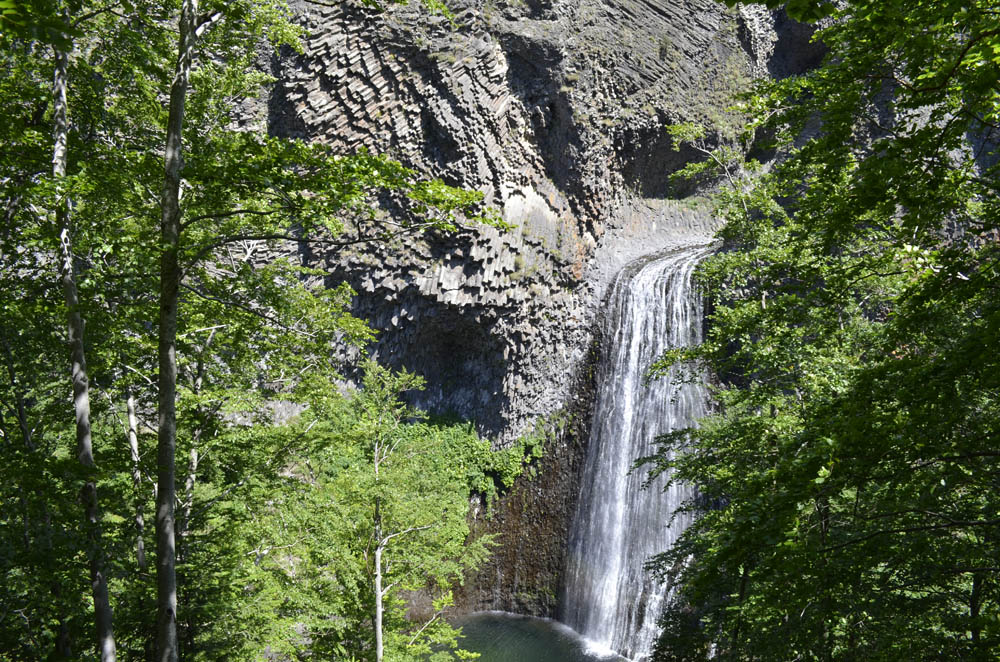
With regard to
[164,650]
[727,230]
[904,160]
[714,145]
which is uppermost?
[714,145]

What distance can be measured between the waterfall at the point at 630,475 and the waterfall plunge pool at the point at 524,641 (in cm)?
52

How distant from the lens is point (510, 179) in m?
22.9

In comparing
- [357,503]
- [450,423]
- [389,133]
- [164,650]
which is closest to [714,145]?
[389,133]

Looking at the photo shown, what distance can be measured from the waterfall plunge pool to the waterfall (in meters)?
0.52

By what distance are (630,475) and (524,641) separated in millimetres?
5783

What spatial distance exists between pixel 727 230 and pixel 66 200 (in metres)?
8.73

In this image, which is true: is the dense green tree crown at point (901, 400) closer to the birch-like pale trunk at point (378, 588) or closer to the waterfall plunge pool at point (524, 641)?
the birch-like pale trunk at point (378, 588)

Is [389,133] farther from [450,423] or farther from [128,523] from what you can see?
[128,523]

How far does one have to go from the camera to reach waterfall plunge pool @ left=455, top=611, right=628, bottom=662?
15.5 metres

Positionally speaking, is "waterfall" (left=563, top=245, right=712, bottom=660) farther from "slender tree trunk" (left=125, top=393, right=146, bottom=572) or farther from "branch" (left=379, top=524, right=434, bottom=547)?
"slender tree trunk" (left=125, top=393, right=146, bottom=572)

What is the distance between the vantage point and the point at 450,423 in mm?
22781

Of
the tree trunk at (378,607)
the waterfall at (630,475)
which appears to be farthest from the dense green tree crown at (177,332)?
the waterfall at (630,475)

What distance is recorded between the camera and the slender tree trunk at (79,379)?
200 inches

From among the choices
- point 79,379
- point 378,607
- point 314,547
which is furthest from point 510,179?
point 79,379
